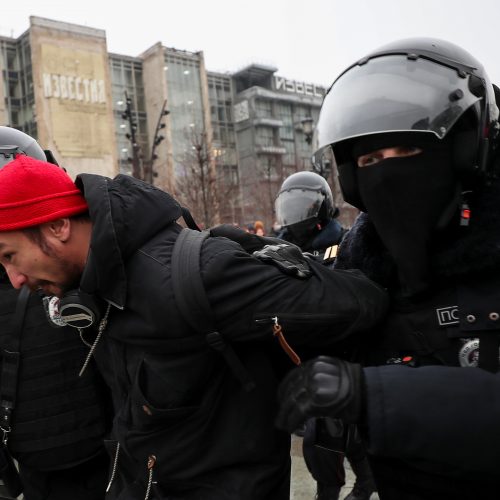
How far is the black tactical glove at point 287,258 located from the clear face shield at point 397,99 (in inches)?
13.8

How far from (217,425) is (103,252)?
2.12 ft

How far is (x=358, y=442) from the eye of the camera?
5.86ft

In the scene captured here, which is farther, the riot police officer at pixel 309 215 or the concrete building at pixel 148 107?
the concrete building at pixel 148 107

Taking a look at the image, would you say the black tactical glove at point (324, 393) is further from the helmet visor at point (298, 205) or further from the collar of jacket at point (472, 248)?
the helmet visor at point (298, 205)

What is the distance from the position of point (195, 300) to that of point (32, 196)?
0.65 metres

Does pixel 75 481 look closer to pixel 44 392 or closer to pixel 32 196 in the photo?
pixel 44 392

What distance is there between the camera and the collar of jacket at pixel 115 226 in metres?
1.62

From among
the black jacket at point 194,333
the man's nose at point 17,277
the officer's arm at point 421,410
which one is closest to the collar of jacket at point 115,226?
the black jacket at point 194,333

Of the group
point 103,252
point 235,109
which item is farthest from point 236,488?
point 235,109

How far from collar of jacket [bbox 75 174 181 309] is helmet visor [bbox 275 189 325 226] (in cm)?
328

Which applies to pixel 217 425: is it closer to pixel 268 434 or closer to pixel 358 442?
pixel 268 434

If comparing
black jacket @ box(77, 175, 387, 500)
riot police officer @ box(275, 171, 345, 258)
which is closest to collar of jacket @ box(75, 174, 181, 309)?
black jacket @ box(77, 175, 387, 500)

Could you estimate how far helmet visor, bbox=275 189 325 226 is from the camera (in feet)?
16.3

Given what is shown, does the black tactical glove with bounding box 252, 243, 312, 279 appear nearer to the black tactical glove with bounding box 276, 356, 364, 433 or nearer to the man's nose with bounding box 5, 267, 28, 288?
the black tactical glove with bounding box 276, 356, 364, 433
